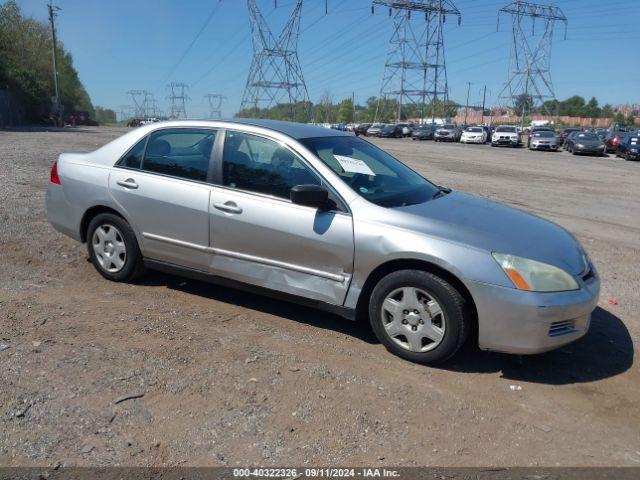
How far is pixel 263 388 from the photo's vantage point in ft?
11.9

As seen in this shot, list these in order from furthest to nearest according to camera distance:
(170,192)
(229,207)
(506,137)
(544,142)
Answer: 1. (506,137)
2. (544,142)
3. (170,192)
4. (229,207)

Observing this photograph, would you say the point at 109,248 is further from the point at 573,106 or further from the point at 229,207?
the point at 573,106

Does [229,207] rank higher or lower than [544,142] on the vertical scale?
lower

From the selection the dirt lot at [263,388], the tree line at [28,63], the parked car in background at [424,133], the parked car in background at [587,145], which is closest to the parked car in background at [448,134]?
the parked car in background at [424,133]

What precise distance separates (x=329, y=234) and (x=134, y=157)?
2.22 metres

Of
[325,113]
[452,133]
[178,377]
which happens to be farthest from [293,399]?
[325,113]

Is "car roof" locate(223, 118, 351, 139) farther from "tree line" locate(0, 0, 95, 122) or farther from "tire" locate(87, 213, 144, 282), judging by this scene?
"tree line" locate(0, 0, 95, 122)

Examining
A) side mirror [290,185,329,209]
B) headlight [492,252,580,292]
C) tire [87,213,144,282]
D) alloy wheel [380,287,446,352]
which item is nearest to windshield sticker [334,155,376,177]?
side mirror [290,185,329,209]

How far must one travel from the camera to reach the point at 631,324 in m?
4.98

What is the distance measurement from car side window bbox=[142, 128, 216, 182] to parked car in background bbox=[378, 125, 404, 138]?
192 ft

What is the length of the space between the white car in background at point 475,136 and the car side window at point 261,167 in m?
45.5

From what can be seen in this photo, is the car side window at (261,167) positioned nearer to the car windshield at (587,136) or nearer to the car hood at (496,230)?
the car hood at (496,230)

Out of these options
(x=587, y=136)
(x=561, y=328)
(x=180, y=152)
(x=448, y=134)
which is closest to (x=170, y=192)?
(x=180, y=152)

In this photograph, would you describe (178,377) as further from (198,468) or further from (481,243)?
(481,243)
